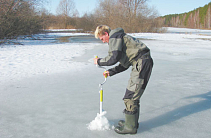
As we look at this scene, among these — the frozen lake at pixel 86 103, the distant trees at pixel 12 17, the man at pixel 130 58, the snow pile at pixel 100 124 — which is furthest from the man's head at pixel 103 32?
the distant trees at pixel 12 17

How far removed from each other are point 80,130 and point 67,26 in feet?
168

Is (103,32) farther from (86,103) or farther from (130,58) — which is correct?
(86,103)

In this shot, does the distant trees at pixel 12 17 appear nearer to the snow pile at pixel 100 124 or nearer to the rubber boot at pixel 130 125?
the snow pile at pixel 100 124

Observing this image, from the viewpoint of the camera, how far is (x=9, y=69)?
243 inches

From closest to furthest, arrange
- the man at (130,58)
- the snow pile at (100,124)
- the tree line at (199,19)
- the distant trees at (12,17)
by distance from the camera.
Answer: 1. the man at (130,58)
2. the snow pile at (100,124)
3. the distant trees at (12,17)
4. the tree line at (199,19)

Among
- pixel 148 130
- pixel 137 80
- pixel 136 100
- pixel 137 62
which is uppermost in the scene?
pixel 137 62

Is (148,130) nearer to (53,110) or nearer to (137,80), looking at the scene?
(137,80)

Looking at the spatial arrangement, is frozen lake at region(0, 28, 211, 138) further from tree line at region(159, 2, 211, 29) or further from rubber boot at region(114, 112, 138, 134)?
tree line at region(159, 2, 211, 29)

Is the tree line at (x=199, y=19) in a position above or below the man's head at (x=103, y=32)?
above

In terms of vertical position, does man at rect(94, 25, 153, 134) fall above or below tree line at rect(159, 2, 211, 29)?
below

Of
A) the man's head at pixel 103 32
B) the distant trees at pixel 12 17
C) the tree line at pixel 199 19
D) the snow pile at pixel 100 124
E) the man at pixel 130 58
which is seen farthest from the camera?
the tree line at pixel 199 19

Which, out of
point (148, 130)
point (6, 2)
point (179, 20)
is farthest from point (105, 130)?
point (179, 20)

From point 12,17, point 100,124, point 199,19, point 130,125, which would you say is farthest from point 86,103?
point 199,19

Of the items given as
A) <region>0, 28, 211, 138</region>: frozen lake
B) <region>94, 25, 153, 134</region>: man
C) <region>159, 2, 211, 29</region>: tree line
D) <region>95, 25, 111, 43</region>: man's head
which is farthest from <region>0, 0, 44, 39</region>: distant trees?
<region>159, 2, 211, 29</region>: tree line
